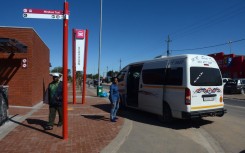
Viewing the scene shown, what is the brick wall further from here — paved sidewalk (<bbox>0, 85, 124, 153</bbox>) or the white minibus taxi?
the white minibus taxi

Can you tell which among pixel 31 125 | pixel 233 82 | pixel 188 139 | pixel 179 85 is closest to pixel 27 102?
pixel 31 125

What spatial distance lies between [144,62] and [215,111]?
3.81m

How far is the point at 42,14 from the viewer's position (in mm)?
7383

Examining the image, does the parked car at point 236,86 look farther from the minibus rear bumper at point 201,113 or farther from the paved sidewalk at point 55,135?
the paved sidewalk at point 55,135

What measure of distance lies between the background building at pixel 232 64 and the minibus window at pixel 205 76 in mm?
37754

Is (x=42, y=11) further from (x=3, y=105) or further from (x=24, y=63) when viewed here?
(x=24, y=63)

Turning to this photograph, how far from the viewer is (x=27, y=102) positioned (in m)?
14.5

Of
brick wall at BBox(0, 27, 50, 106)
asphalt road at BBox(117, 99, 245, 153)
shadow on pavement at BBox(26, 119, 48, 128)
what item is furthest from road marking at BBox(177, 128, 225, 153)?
brick wall at BBox(0, 27, 50, 106)

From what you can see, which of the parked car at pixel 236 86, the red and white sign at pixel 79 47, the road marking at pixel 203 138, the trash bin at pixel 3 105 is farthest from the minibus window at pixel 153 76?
the parked car at pixel 236 86

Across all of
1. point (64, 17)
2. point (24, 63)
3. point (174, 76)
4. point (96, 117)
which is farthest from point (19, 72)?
point (174, 76)

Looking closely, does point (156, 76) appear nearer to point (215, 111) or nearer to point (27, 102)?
point (215, 111)

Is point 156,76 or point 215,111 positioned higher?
point 156,76

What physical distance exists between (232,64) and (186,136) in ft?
140

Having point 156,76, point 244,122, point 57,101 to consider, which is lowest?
point 244,122
